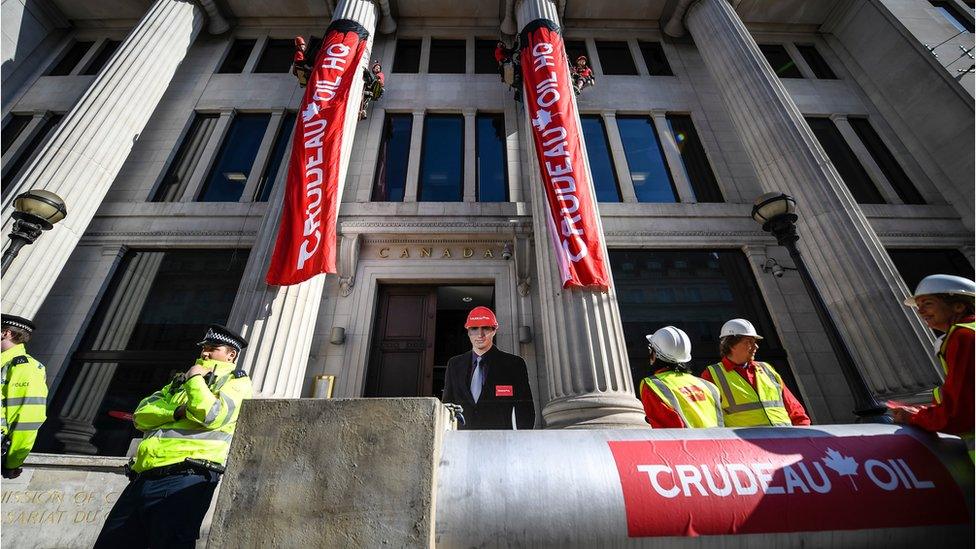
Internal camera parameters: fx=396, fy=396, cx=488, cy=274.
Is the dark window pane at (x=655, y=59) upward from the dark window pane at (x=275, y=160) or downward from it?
upward

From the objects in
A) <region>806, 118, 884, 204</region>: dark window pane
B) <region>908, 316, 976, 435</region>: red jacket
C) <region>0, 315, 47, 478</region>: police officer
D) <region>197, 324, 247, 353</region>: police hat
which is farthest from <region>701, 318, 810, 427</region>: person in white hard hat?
<region>806, 118, 884, 204</region>: dark window pane

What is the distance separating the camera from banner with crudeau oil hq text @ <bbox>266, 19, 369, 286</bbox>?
258 inches

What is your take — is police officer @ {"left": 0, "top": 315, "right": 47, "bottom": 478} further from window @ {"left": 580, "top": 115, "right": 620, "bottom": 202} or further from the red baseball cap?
window @ {"left": 580, "top": 115, "right": 620, "bottom": 202}

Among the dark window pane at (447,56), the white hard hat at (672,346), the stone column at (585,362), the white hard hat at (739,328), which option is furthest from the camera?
the dark window pane at (447,56)

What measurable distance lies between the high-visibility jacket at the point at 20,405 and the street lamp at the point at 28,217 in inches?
143

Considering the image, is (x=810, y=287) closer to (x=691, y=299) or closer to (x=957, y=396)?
(x=691, y=299)

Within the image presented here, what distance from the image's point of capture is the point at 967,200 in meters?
9.00

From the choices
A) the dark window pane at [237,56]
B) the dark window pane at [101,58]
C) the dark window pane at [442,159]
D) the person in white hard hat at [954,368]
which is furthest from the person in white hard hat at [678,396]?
the dark window pane at [101,58]

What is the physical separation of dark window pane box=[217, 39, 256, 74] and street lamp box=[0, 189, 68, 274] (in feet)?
25.2

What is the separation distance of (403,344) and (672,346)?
5541mm

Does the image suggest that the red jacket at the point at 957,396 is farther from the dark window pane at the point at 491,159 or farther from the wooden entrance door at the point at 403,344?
the dark window pane at the point at 491,159

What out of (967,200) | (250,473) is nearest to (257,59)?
(250,473)

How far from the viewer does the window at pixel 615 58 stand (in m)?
12.5

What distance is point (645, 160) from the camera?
1055 centimetres
